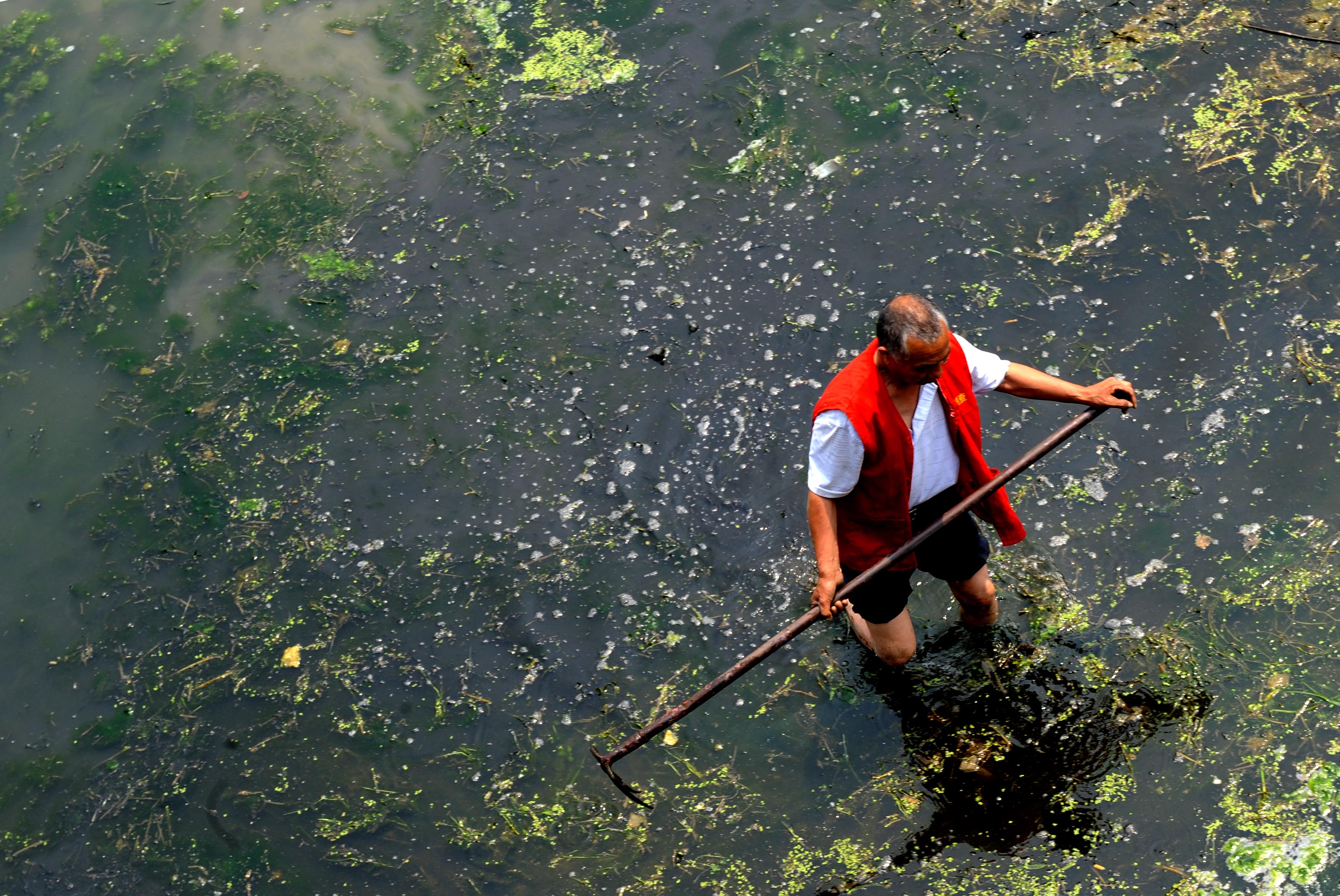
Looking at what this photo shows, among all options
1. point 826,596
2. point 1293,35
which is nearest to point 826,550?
point 826,596

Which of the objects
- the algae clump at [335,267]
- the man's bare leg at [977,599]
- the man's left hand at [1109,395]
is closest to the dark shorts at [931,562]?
the man's bare leg at [977,599]

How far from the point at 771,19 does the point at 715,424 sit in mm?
2974

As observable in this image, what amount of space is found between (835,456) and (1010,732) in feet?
5.42

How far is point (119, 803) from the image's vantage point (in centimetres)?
446

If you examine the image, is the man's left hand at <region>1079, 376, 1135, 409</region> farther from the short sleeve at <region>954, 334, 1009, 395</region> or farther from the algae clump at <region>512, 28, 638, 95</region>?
the algae clump at <region>512, 28, 638, 95</region>

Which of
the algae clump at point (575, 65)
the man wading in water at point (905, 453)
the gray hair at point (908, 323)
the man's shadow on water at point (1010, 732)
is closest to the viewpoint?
the gray hair at point (908, 323)

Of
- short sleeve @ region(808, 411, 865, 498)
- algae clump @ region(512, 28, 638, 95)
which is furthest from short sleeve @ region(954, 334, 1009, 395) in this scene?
algae clump @ region(512, 28, 638, 95)

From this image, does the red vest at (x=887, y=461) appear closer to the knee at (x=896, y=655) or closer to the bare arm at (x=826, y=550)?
the bare arm at (x=826, y=550)

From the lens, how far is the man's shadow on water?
12.9ft

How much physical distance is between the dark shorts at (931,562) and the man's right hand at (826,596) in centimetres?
23

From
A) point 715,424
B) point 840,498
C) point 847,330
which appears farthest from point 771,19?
point 840,498

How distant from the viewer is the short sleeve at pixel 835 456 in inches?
122

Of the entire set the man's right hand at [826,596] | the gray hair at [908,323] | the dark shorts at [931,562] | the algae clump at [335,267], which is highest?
the gray hair at [908,323]

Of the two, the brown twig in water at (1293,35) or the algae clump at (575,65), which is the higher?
the algae clump at (575,65)
